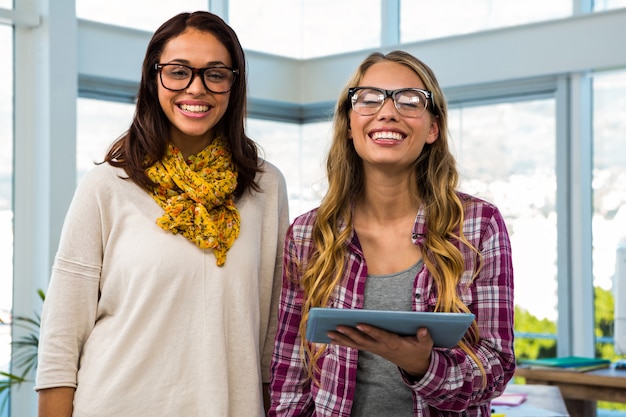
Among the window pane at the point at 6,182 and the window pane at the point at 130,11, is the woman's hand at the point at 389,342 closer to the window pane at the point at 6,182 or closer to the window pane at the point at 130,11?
the window pane at the point at 6,182

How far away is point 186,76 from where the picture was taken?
2.01 m

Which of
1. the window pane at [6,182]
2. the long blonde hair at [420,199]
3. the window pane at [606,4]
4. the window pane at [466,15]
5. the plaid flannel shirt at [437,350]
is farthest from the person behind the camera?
the window pane at [466,15]

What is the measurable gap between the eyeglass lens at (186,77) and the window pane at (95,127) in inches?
136

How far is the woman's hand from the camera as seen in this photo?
1636mm

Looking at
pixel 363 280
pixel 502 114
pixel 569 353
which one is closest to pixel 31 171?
pixel 502 114

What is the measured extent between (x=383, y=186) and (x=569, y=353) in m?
3.70

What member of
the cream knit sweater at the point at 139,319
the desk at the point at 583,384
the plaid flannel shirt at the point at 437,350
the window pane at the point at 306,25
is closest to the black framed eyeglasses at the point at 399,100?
the plaid flannel shirt at the point at 437,350

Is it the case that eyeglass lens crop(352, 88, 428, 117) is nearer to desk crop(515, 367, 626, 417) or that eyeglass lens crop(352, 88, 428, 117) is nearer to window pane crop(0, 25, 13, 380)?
desk crop(515, 367, 626, 417)

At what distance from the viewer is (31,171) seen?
5.13m

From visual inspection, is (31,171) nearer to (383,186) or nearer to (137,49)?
(137,49)

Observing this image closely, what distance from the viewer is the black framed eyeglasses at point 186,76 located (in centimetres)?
200

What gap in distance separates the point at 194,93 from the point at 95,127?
144 inches

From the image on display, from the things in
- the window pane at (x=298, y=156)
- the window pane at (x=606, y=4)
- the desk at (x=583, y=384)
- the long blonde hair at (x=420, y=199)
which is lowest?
the desk at (x=583, y=384)

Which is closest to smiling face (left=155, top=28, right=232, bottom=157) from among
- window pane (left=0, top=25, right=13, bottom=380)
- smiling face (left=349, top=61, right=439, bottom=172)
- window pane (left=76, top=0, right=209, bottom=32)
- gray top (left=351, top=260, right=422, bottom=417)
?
smiling face (left=349, top=61, right=439, bottom=172)
